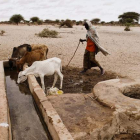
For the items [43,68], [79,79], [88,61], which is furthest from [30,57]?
[88,61]

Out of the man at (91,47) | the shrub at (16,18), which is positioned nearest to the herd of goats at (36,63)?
the man at (91,47)

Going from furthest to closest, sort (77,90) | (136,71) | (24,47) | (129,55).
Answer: (129,55), (24,47), (136,71), (77,90)

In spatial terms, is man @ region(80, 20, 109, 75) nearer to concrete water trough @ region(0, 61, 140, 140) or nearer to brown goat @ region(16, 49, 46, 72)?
brown goat @ region(16, 49, 46, 72)

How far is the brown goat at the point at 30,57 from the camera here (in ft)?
22.4

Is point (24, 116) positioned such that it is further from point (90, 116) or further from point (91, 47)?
point (91, 47)

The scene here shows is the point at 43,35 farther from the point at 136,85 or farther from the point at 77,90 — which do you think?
the point at 136,85

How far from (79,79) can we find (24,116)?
9.43 ft

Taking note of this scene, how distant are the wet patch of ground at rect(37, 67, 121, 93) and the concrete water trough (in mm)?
1584

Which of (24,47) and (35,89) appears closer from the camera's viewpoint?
(35,89)

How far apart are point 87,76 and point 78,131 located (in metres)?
4.06

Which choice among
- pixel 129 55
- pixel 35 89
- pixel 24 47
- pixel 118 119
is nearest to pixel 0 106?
pixel 35 89

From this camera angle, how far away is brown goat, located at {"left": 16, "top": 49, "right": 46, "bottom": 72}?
22.4 feet

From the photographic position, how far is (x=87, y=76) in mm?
7047

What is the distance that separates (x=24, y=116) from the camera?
4301mm
